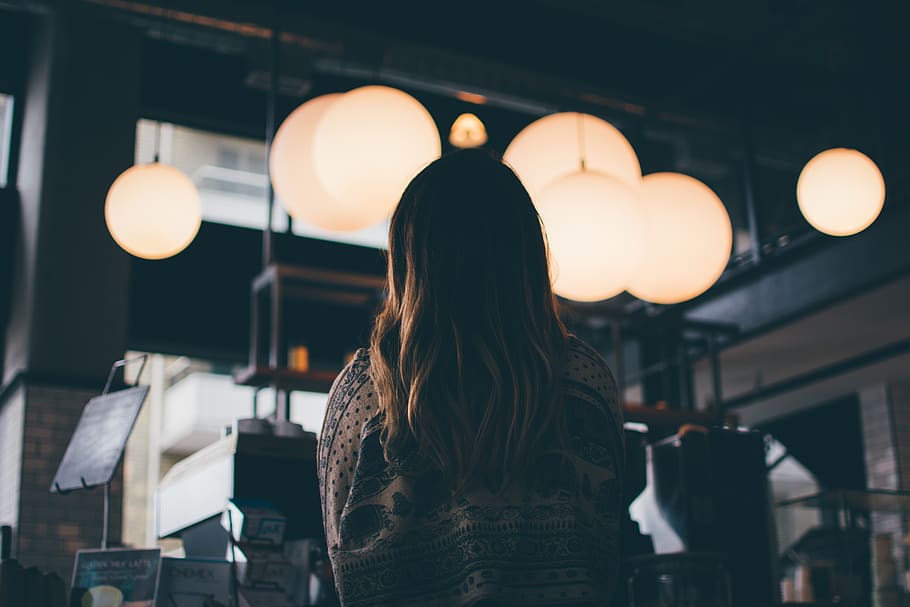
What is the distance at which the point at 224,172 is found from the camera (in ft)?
26.1

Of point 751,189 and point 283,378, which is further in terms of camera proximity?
point 751,189

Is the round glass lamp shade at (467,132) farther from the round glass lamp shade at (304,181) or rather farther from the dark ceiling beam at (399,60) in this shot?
the dark ceiling beam at (399,60)

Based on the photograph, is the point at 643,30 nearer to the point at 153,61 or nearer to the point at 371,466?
the point at 153,61

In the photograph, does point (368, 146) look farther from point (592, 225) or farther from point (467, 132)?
point (592, 225)

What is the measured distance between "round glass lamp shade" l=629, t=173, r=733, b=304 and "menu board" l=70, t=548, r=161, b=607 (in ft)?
6.07

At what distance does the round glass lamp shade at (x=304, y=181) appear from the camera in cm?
345

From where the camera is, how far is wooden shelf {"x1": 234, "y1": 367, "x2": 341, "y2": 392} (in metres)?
5.54

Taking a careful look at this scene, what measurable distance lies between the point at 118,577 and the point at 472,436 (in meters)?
1.39

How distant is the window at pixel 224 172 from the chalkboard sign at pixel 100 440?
4.72 m

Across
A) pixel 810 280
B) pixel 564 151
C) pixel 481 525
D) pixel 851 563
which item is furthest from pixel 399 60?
pixel 481 525

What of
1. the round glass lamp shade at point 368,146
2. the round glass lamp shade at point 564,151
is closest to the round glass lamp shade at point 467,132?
the round glass lamp shade at point 564,151

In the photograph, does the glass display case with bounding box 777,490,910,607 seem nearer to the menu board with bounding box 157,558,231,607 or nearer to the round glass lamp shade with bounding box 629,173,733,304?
the round glass lamp shade with bounding box 629,173,733,304

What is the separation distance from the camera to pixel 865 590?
4.57 meters

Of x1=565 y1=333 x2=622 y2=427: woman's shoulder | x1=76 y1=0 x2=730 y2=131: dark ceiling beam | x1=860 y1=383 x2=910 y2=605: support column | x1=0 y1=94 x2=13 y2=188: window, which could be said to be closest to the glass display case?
x1=76 y1=0 x2=730 y2=131: dark ceiling beam
